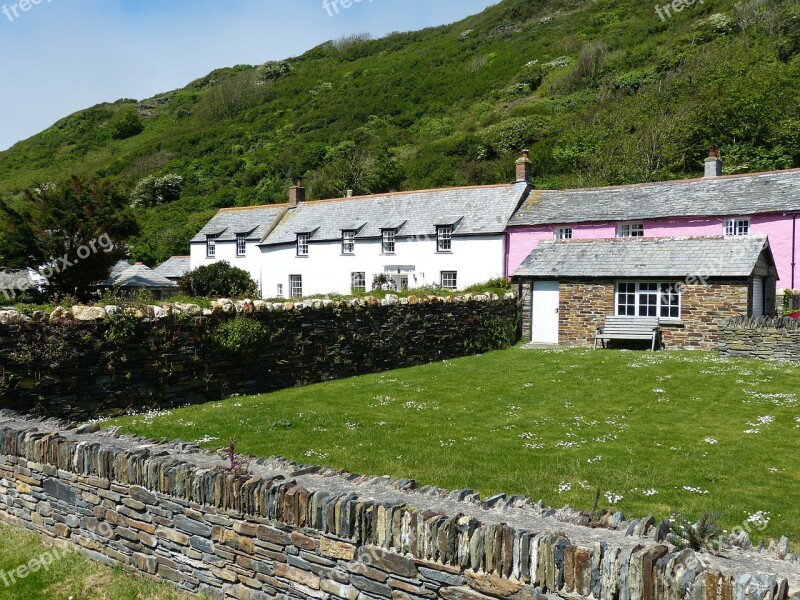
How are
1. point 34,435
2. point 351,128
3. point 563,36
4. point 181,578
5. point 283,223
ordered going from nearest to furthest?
1. point 181,578
2. point 34,435
3. point 283,223
4. point 351,128
5. point 563,36

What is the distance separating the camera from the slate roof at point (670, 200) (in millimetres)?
27906

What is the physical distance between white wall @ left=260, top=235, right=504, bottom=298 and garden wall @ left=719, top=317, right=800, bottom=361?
45.9 feet

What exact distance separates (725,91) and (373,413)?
46952mm

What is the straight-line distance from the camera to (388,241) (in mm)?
35875

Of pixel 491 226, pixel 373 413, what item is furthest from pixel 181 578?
pixel 491 226

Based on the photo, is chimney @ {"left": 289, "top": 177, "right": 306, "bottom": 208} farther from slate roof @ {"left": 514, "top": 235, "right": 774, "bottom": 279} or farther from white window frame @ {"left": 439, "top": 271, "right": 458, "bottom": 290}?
slate roof @ {"left": 514, "top": 235, "right": 774, "bottom": 279}

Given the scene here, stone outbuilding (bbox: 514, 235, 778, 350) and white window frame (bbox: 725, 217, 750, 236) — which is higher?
white window frame (bbox: 725, 217, 750, 236)

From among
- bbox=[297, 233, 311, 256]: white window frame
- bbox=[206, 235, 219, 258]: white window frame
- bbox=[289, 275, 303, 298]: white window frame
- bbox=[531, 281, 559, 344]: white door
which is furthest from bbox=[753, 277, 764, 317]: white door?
bbox=[206, 235, 219, 258]: white window frame

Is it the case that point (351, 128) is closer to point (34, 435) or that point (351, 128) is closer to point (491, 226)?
point (491, 226)

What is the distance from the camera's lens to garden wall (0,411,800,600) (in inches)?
144

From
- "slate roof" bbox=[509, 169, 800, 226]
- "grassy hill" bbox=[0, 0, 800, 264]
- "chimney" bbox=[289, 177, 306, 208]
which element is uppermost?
"grassy hill" bbox=[0, 0, 800, 264]

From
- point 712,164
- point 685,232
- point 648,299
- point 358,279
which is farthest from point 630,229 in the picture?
point 358,279

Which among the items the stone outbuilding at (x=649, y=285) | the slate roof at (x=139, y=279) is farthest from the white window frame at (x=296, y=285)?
the stone outbuilding at (x=649, y=285)

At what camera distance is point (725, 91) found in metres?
47.4
